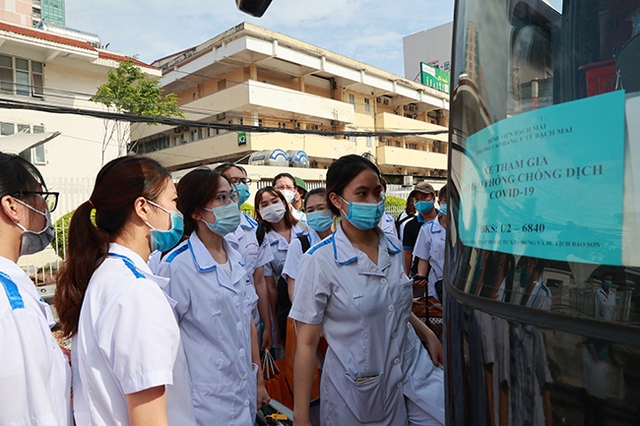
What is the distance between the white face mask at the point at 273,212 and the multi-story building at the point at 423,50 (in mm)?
29825

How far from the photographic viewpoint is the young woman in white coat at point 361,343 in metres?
2.13

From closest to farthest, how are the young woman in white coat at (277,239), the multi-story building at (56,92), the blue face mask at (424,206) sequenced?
1. the young woman in white coat at (277,239)
2. the blue face mask at (424,206)
3. the multi-story building at (56,92)

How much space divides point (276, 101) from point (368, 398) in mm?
24464

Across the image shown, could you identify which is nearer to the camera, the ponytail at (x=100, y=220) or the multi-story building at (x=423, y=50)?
the ponytail at (x=100, y=220)

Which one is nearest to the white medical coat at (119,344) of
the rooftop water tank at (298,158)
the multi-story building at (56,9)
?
the rooftop water tank at (298,158)

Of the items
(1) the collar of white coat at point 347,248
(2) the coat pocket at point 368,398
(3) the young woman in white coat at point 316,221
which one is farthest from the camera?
(3) the young woman in white coat at point 316,221

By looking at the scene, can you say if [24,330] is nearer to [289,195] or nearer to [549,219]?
[549,219]

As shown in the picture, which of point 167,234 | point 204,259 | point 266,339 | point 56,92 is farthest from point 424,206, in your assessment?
point 56,92

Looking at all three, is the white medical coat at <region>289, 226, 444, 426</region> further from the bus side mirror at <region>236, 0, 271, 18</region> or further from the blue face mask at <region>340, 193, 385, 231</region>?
the bus side mirror at <region>236, 0, 271, 18</region>

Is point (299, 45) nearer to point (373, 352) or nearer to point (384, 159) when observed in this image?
point (384, 159)

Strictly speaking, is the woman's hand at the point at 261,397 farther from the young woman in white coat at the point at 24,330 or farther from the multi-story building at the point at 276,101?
the multi-story building at the point at 276,101

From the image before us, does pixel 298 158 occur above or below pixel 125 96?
below

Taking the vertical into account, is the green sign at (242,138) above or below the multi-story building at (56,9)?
below

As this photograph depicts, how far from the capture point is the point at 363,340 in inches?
85.5
